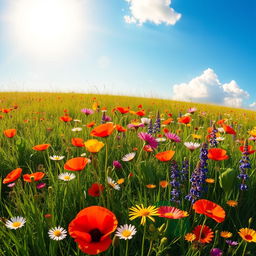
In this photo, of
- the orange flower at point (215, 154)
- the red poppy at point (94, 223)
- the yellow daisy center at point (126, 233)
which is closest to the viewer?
the red poppy at point (94, 223)

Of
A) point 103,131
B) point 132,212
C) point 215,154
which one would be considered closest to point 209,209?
point 132,212

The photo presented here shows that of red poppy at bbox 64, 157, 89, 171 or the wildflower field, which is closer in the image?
the wildflower field

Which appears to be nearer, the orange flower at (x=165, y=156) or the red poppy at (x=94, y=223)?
the red poppy at (x=94, y=223)

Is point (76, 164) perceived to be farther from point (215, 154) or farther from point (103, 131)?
point (215, 154)

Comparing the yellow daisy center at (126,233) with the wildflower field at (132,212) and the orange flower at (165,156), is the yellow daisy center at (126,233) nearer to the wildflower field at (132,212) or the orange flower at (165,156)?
the wildflower field at (132,212)

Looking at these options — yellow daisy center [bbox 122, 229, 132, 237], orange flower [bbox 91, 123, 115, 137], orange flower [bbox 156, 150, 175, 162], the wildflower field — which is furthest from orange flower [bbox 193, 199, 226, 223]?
orange flower [bbox 91, 123, 115, 137]

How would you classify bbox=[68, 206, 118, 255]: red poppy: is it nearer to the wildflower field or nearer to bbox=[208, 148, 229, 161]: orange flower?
the wildflower field

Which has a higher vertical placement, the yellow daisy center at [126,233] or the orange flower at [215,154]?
the orange flower at [215,154]

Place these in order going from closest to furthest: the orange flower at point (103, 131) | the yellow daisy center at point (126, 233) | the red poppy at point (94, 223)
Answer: the red poppy at point (94, 223) → the yellow daisy center at point (126, 233) → the orange flower at point (103, 131)

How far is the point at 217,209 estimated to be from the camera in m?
1.03

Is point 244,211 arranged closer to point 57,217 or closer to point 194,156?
point 194,156

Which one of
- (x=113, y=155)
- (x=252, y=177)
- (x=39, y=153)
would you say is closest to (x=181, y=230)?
(x=252, y=177)

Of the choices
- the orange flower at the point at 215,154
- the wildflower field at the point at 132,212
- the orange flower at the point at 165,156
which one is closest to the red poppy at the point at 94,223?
the wildflower field at the point at 132,212

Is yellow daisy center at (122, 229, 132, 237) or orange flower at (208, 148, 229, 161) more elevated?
orange flower at (208, 148, 229, 161)
